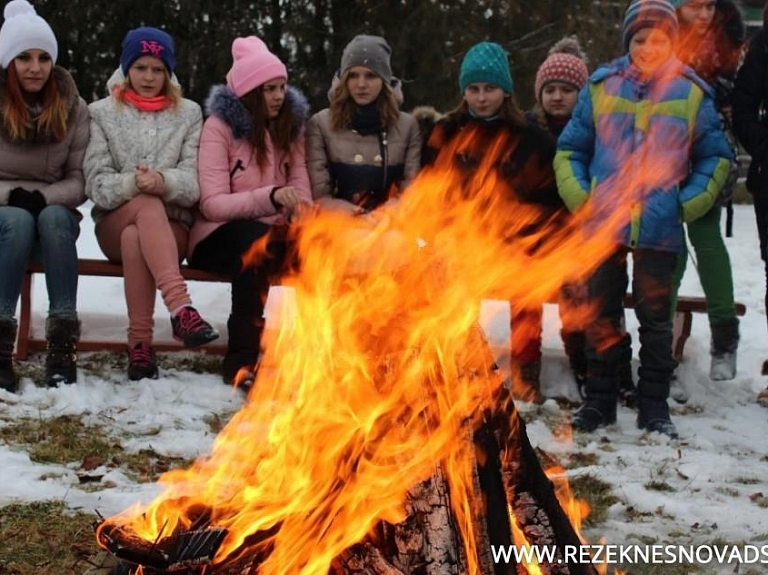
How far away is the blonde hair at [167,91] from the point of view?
6809 mm

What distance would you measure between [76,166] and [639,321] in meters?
3.62

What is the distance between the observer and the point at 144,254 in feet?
21.3

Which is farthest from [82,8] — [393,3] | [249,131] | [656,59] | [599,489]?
[599,489]

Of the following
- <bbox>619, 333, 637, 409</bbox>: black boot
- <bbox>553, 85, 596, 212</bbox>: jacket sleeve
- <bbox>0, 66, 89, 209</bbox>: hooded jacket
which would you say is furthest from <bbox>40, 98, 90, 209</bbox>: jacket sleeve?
<bbox>619, 333, 637, 409</bbox>: black boot

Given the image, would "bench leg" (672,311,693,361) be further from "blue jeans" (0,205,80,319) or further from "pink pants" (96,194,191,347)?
"blue jeans" (0,205,80,319)

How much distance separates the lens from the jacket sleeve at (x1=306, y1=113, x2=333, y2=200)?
7.00 metres

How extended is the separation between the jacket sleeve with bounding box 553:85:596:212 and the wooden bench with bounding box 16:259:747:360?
1.06 m

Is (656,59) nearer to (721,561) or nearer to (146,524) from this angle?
(721,561)

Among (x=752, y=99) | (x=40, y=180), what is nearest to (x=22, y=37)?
(x=40, y=180)

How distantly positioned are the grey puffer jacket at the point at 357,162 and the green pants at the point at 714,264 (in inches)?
75.9

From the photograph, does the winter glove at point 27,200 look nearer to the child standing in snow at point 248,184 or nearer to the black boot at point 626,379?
the child standing in snow at point 248,184

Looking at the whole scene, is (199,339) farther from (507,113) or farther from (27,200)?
(507,113)

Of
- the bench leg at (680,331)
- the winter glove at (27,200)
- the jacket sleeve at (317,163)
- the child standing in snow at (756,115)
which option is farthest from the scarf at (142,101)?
the bench leg at (680,331)

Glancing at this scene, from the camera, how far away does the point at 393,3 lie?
470 inches
